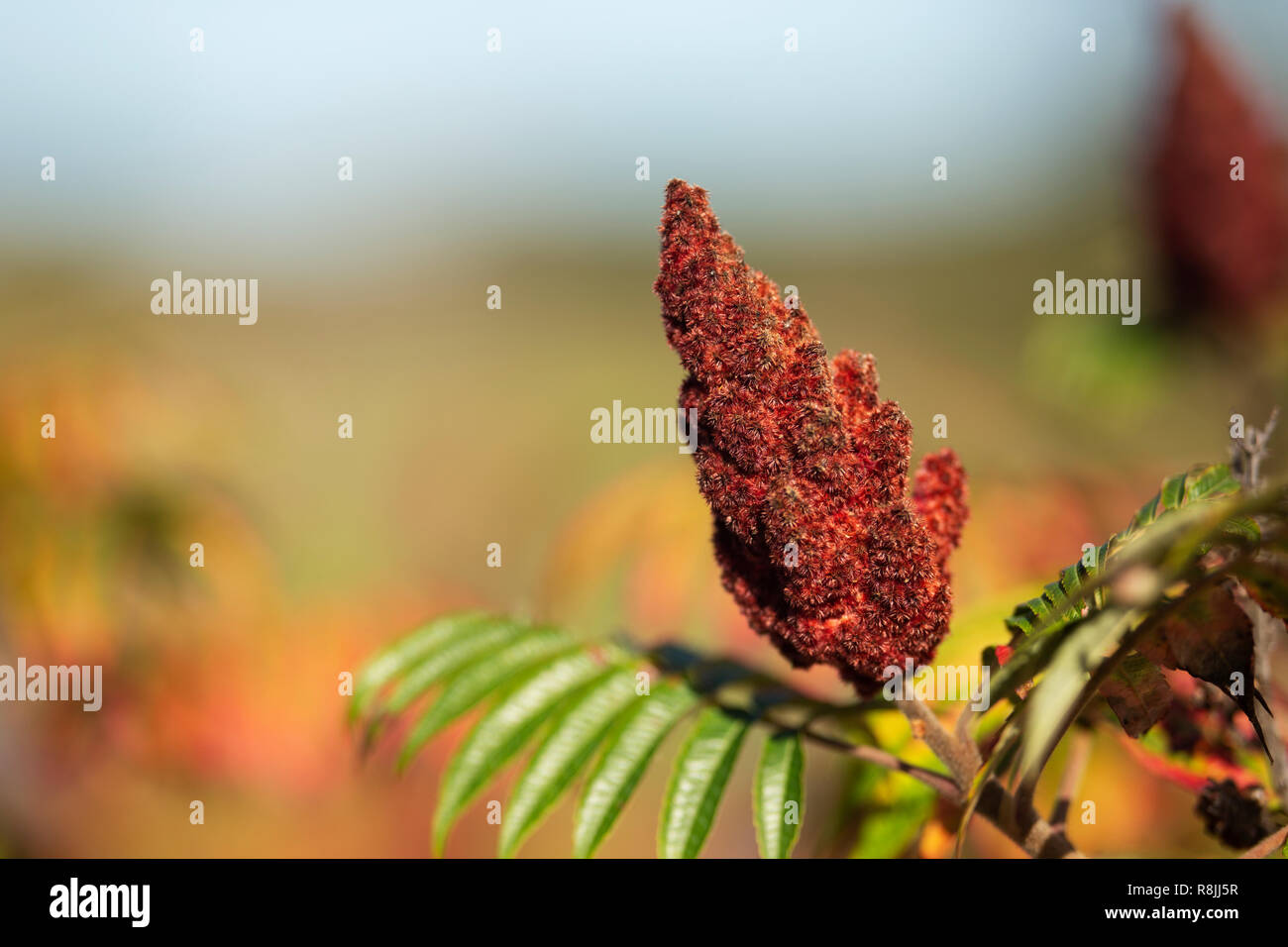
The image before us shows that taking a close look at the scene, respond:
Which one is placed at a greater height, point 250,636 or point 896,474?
point 896,474

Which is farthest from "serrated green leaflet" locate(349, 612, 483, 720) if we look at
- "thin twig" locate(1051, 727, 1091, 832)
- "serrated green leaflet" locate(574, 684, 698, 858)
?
"thin twig" locate(1051, 727, 1091, 832)

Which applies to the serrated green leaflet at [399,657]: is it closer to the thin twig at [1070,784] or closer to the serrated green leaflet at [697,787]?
the serrated green leaflet at [697,787]

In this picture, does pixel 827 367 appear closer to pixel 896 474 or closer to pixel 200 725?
pixel 896 474

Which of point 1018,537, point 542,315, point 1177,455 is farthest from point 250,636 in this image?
point 542,315

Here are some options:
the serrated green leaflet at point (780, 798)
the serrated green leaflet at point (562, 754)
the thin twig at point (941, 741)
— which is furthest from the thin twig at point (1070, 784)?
the serrated green leaflet at point (562, 754)

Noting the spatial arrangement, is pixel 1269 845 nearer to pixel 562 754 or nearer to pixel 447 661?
pixel 562 754

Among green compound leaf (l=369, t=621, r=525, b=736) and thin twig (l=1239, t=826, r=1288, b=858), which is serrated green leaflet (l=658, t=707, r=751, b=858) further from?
thin twig (l=1239, t=826, r=1288, b=858)
